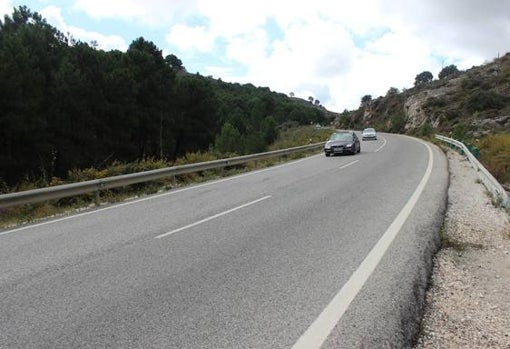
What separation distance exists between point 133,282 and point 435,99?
74.4 m

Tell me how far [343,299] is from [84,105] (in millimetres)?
42678

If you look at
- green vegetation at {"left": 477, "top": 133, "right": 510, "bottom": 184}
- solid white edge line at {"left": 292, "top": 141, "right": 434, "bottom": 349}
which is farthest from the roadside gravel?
green vegetation at {"left": 477, "top": 133, "right": 510, "bottom": 184}

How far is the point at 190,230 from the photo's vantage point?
7.74 meters

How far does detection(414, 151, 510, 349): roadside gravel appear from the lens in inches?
161

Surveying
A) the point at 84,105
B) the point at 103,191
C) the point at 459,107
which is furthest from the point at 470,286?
the point at 459,107

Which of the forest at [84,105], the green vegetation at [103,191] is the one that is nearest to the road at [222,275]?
the green vegetation at [103,191]

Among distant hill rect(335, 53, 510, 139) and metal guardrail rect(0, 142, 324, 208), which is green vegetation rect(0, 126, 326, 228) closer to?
metal guardrail rect(0, 142, 324, 208)

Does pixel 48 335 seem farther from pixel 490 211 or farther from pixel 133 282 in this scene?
pixel 490 211

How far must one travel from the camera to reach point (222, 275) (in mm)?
5309

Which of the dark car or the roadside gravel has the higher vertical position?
the roadside gravel

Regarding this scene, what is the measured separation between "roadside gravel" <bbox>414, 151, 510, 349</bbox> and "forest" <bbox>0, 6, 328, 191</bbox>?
16.5m

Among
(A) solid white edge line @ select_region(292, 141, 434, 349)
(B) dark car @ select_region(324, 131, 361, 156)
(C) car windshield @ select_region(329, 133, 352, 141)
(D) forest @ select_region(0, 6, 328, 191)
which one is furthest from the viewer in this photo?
(D) forest @ select_region(0, 6, 328, 191)

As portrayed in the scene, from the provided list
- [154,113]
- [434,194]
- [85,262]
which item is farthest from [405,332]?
[154,113]

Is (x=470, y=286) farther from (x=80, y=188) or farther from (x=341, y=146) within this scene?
(x=341, y=146)
